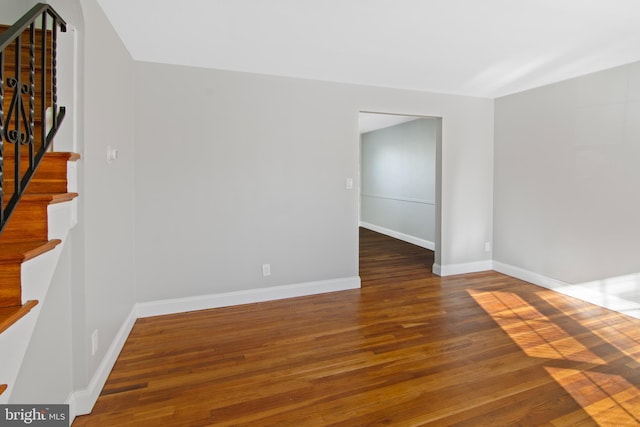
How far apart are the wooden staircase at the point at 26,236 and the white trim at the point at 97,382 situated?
91 centimetres

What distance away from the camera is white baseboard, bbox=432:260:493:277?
448cm

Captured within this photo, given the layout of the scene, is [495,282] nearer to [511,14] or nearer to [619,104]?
[619,104]

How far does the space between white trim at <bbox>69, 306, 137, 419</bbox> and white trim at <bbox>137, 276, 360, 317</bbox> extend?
1.69 feet

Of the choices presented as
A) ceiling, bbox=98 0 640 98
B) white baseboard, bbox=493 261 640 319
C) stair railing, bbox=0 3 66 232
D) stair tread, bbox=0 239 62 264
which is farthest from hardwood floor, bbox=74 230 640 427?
ceiling, bbox=98 0 640 98

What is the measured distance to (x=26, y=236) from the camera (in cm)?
135

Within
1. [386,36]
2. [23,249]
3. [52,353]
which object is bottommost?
[52,353]

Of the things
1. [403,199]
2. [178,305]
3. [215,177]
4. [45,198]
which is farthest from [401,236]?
[45,198]

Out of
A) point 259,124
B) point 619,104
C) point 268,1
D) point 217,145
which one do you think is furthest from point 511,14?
point 217,145

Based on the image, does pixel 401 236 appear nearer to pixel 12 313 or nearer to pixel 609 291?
pixel 609 291

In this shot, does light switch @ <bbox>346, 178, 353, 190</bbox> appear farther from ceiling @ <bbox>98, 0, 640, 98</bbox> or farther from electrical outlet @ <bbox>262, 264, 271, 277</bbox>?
electrical outlet @ <bbox>262, 264, 271, 277</bbox>

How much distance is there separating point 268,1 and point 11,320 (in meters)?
2.04

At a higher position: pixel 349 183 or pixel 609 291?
pixel 349 183

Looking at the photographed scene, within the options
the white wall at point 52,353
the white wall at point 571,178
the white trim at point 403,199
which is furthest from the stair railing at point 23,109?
the white trim at point 403,199

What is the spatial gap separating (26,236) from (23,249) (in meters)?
0.19
